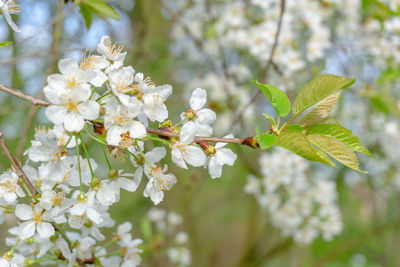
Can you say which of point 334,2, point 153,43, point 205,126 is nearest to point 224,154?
point 205,126

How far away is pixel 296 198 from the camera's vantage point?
8.49 feet

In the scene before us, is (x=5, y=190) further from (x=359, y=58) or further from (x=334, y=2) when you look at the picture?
(x=359, y=58)

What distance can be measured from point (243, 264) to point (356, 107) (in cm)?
211

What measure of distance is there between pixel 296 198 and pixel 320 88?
6.53ft

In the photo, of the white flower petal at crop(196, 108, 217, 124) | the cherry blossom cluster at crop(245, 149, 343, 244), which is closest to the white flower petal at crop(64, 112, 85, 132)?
the white flower petal at crop(196, 108, 217, 124)

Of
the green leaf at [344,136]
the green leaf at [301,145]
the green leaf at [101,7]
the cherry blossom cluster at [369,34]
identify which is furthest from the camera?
the cherry blossom cluster at [369,34]

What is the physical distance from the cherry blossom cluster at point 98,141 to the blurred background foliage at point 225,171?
129cm

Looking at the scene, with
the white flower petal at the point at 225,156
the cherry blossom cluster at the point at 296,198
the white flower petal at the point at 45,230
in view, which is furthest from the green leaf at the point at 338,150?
the cherry blossom cluster at the point at 296,198

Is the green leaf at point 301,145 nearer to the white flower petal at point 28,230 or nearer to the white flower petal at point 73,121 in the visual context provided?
the white flower petal at point 73,121

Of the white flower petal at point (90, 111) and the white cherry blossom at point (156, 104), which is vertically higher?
the white flower petal at point (90, 111)

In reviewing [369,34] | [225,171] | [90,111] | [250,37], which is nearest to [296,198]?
[250,37]

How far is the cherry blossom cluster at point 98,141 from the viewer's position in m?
0.68

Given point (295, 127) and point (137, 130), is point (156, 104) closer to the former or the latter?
point (137, 130)

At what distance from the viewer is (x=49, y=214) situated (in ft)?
2.59
